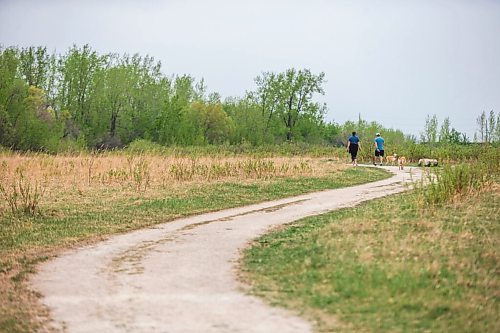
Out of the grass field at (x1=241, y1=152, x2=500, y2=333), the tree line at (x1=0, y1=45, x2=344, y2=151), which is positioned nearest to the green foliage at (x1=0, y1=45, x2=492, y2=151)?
the tree line at (x1=0, y1=45, x2=344, y2=151)

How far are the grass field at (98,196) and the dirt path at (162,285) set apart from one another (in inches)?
18.5

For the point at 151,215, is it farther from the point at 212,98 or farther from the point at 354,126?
the point at 354,126

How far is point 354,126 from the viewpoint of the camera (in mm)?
100062

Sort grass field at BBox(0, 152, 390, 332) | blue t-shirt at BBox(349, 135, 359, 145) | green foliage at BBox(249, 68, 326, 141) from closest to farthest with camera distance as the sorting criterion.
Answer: grass field at BBox(0, 152, 390, 332) < blue t-shirt at BBox(349, 135, 359, 145) < green foliage at BBox(249, 68, 326, 141)

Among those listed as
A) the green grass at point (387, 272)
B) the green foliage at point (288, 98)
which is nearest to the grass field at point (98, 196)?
the green grass at point (387, 272)

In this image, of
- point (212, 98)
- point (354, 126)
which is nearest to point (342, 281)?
point (212, 98)

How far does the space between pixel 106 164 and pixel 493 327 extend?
1962 centimetres

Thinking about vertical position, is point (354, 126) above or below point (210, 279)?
above

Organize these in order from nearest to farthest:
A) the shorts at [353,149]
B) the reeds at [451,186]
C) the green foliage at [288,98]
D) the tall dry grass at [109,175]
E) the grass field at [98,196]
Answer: the grass field at [98,196] < the reeds at [451,186] < the tall dry grass at [109,175] < the shorts at [353,149] < the green foliage at [288,98]

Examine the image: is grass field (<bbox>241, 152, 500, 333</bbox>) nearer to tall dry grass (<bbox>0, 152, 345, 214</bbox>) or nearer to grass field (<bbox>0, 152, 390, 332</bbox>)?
grass field (<bbox>0, 152, 390, 332</bbox>)

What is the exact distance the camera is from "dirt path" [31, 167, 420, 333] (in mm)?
6039

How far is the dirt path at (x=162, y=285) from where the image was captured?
19.8 ft

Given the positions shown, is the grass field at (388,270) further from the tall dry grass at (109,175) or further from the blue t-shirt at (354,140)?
the blue t-shirt at (354,140)

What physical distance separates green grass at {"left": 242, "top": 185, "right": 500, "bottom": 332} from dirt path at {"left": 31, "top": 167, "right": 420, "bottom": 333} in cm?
46
